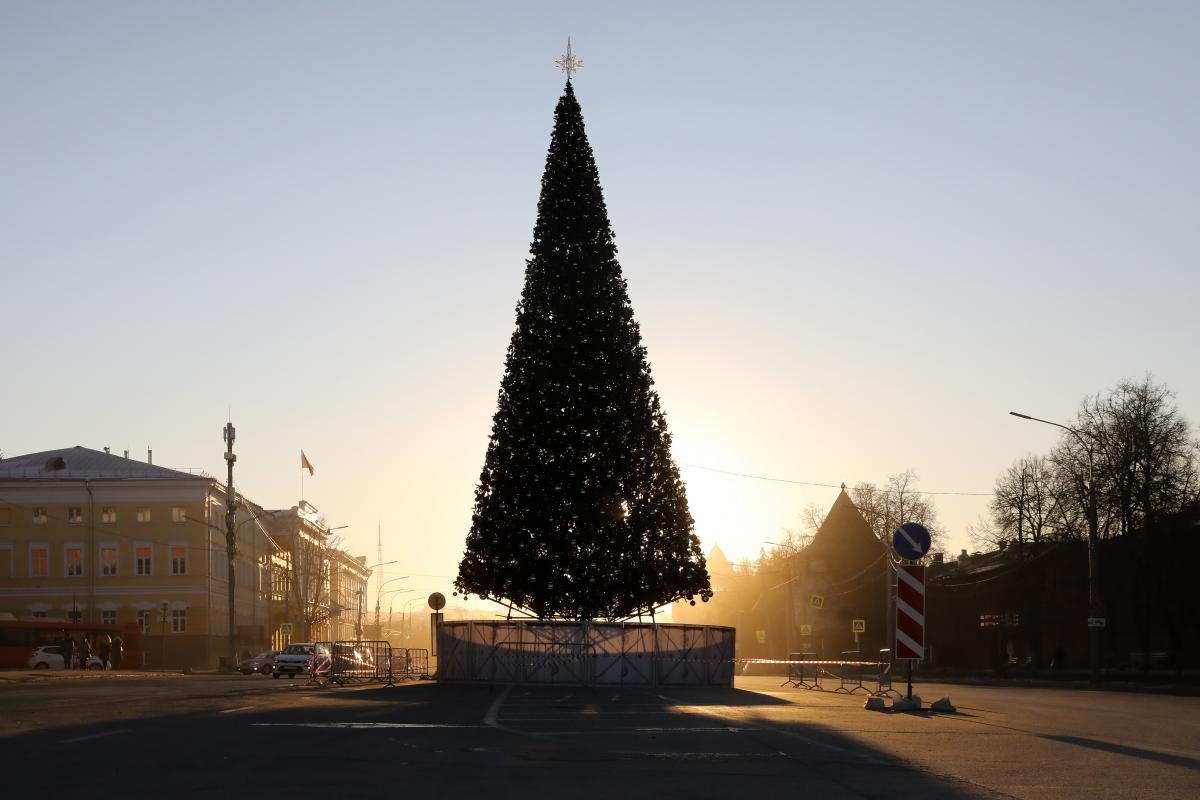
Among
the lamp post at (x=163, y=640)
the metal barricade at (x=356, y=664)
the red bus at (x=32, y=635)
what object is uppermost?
the metal barricade at (x=356, y=664)

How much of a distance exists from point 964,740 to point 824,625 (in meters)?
101

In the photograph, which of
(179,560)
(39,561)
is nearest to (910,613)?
(179,560)

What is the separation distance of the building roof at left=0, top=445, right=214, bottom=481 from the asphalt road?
72.5 metres

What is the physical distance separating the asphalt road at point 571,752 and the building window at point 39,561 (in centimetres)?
7215

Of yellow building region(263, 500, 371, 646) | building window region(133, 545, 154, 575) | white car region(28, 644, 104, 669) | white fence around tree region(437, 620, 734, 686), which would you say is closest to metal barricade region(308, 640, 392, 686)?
white fence around tree region(437, 620, 734, 686)

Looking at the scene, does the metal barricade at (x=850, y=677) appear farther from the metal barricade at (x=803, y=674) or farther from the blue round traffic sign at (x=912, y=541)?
the blue round traffic sign at (x=912, y=541)

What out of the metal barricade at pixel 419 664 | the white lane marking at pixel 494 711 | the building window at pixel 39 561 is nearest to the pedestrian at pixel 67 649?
the building window at pixel 39 561

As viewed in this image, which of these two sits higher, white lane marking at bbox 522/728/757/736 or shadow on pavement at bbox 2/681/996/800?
shadow on pavement at bbox 2/681/996/800

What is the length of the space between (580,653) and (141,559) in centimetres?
6376

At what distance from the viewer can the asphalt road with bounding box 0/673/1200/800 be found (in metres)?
10.5

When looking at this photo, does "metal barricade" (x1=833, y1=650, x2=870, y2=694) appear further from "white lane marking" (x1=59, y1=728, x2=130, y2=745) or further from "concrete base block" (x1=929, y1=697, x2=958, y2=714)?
"white lane marking" (x1=59, y1=728, x2=130, y2=745)

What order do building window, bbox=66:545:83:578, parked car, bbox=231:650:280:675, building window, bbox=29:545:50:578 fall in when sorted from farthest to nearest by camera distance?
building window, bbox=66:545:83:578
building window, bbox=29:545:50:578
parked car, bbox=231:650:280:675

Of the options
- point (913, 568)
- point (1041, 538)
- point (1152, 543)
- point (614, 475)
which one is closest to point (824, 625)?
point (1041, 538)

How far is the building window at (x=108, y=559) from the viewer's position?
9019cm
